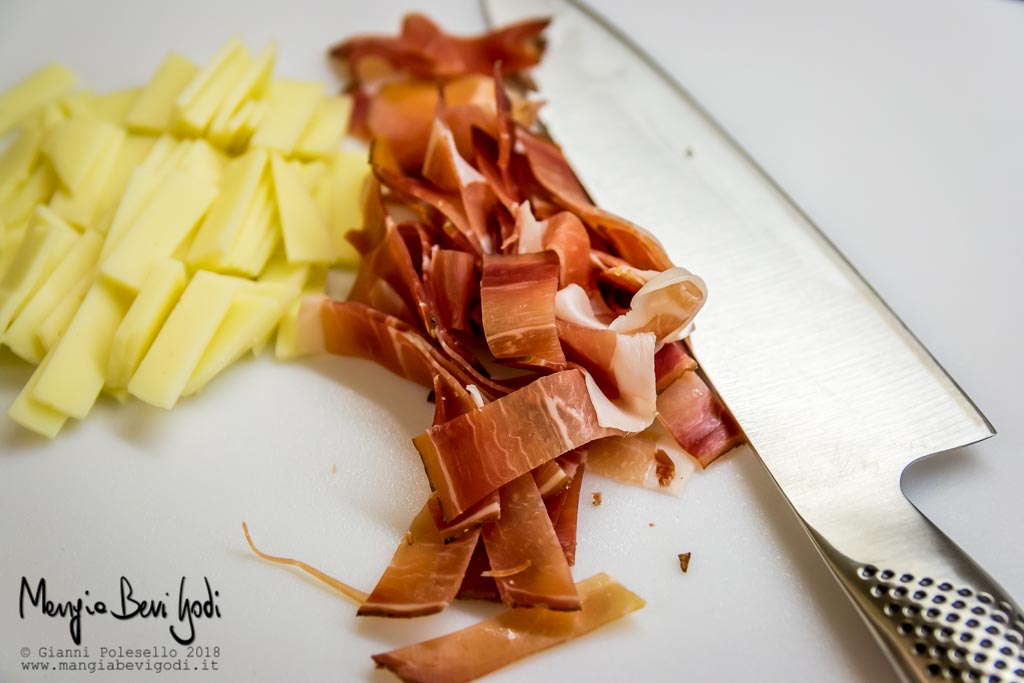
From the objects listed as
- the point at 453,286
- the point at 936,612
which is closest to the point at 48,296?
the point at 453,286

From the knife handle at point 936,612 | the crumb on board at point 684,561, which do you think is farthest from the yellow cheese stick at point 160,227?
the knife handle at point 936,612

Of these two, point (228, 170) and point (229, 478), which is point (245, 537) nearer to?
point (229, 478)

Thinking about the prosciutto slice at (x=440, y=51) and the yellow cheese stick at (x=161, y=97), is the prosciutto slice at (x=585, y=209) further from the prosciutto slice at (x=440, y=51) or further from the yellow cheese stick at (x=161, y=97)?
the yellow cheese stick at (x=161, y=97)

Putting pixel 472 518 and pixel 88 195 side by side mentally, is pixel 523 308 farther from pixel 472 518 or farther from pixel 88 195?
pixel 88 195

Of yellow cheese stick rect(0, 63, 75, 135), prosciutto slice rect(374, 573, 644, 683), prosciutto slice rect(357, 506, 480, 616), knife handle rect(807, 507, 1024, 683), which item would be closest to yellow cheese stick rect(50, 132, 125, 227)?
yellow cheese stick rect(0, 63, 75, 135)

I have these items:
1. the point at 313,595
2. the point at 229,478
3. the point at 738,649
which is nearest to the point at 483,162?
the point at 229,478

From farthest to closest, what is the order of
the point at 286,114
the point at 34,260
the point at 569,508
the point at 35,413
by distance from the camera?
the point at 286,114
the point at 34,260
the point at 35,413
the point at 569,508

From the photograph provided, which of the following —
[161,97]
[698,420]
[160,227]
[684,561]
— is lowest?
[684,561]
